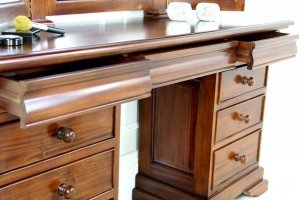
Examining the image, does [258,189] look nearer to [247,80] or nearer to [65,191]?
[247,80]

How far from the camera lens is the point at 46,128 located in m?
0.91

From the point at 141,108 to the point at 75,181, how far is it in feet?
2.17

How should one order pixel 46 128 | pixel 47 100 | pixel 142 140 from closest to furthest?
pixel 47 100
pixel 46 128
pixel 142 140

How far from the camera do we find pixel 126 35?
1072 mm

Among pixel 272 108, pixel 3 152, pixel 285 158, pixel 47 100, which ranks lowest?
pixel 285 158

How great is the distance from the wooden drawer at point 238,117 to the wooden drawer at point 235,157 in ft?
0.16

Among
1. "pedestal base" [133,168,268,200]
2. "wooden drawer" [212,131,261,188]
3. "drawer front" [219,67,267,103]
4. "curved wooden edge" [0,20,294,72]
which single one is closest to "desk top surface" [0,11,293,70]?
"curved wooden edge" [0,20,294,72]

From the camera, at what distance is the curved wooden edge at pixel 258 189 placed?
5.65 ft

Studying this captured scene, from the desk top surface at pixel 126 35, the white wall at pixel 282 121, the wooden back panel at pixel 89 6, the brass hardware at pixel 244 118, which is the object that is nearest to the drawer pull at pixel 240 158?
the brass hardware at pixel 244 118

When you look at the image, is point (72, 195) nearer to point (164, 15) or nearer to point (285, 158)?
point (164, 15)

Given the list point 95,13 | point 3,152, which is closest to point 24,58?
point 3,152

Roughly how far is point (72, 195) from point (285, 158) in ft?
4.75

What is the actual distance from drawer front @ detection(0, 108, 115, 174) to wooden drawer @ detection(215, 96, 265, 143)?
1.64 feet

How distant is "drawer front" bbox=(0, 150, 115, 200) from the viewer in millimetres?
888
